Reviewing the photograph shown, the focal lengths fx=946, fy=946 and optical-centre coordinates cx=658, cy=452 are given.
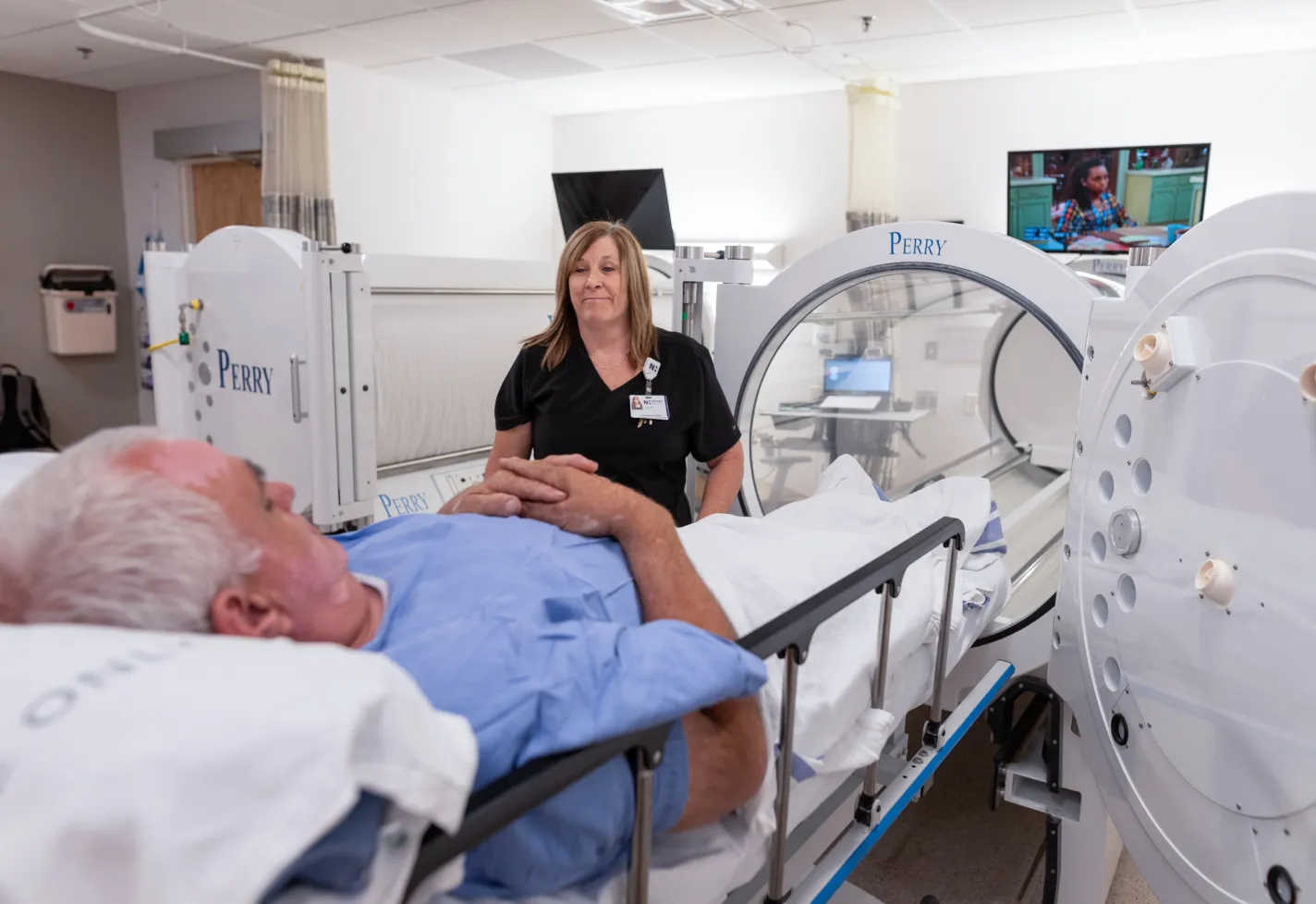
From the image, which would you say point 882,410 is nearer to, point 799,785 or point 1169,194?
point 799,785

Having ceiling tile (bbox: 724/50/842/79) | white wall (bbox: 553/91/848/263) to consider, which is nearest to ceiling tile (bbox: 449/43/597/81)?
ceiling tile (bbox: 724/50/842/79)

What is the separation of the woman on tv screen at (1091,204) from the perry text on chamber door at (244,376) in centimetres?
475

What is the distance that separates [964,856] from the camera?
228 cm

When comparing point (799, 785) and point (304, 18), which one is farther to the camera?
point (304, 18)

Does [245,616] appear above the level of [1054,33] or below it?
below

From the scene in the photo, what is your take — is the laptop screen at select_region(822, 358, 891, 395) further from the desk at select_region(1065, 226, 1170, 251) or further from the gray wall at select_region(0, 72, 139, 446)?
the gray wall at select_region(0, 72, 139, 446)

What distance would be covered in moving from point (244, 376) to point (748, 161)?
490 cm

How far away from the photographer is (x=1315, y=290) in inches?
44.6

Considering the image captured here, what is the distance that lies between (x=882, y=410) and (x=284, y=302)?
1.80 meters

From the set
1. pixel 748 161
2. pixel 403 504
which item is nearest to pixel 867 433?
pixel 403 504

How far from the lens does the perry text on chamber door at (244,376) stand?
2.56 m

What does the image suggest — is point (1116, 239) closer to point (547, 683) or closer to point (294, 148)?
point (294, 148)

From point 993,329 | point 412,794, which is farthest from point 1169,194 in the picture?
point 412,794

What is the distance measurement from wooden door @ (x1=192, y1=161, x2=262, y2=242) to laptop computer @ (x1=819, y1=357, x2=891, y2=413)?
5.06 meters
